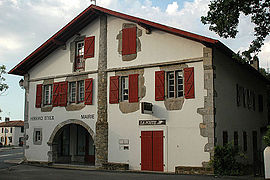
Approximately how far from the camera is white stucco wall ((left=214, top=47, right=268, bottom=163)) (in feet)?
48.4

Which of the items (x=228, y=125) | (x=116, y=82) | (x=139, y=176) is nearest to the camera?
(x=139, y=176)

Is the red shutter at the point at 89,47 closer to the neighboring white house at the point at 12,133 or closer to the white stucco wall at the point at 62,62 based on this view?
the white stucco wall at the point at 62,62

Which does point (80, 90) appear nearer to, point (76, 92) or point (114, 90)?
point (76, 92)

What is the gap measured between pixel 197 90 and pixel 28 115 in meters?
10.6

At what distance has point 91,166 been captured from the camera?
17.1 metres

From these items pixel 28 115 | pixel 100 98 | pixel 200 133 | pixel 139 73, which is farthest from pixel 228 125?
pixel 28 115

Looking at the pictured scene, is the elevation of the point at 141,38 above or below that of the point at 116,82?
above

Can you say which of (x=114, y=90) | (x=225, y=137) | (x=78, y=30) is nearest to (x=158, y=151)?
(x=225, y=137)

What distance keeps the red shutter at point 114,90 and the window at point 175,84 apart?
2680 millimetres

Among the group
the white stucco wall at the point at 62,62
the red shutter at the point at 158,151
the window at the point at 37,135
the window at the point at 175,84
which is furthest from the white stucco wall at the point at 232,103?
the window at the point at 37,135

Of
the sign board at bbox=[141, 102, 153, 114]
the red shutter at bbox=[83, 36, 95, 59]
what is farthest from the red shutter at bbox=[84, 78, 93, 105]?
the sign board at bbox=[141, 102, 153, 114]

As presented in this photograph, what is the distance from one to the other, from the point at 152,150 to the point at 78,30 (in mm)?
7839

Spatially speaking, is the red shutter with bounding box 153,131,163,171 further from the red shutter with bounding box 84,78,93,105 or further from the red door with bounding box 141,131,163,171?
the red shutter with bounding box 84,78,93,105

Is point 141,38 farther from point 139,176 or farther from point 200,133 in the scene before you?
point 139,176
